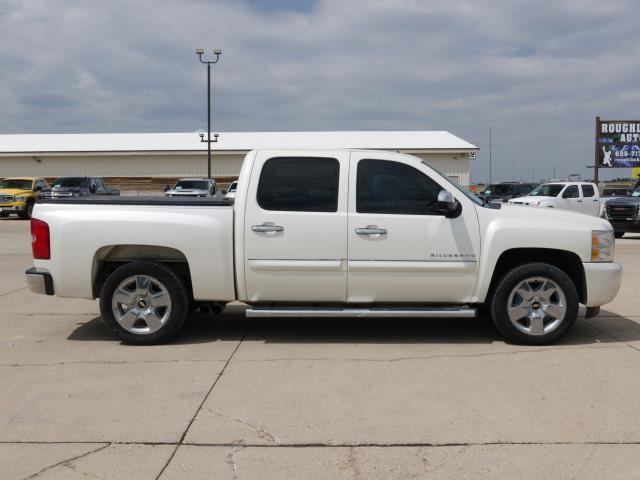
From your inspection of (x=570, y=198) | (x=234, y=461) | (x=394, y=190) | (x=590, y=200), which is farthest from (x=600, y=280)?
(x=590, y=200)

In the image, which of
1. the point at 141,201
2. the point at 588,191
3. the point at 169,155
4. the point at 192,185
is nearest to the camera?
the point at 141,201

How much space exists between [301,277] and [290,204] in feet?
2.28

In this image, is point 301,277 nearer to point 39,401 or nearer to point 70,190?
point 39,401

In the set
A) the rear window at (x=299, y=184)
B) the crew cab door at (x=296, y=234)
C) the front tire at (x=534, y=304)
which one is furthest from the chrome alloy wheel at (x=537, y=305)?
the rear window at (x=299, y=184)

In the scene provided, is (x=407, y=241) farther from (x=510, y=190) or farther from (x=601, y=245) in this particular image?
(x=510, y=190)

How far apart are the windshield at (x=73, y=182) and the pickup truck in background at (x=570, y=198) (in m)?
18.1

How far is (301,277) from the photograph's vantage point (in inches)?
245

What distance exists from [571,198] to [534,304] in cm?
1960

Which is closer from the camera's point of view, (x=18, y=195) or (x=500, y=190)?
(x=18, y=195)

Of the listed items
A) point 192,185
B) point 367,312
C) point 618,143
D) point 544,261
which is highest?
point 618,143

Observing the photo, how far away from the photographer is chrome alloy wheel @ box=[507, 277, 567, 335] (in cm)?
628

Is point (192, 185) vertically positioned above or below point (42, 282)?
above

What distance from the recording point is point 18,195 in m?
28.5

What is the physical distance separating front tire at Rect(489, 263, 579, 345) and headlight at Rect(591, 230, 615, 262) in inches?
14.0
